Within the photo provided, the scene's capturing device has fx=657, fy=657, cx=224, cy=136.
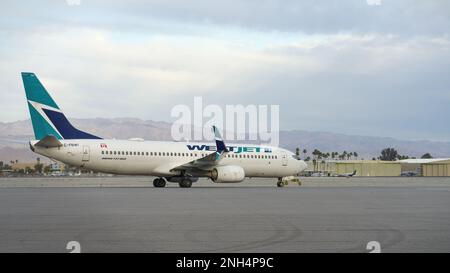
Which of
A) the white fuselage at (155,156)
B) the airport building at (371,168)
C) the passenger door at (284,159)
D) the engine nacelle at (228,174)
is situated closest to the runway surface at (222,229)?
the white fuselage at (155,156)

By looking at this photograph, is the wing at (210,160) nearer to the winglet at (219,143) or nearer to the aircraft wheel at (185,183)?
the winglet at (219,143)

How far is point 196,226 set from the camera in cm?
1454

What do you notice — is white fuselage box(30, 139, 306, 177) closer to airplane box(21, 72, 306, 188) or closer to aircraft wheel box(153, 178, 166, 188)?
airplane box(21, 72, 306, 188)

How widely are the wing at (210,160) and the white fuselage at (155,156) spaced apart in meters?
1.02

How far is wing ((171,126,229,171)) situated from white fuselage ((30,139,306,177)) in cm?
102

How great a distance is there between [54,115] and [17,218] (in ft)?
83.4

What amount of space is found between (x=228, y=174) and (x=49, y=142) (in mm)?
11713

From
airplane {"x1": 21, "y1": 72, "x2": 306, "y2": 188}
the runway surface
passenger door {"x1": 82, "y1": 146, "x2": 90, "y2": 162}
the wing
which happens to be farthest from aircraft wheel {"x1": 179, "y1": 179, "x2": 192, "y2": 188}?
the runway surface

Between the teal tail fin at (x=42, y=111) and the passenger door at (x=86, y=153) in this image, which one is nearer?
the teal tail fin at (x=42, y=111)

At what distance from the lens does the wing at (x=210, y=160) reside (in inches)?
1726

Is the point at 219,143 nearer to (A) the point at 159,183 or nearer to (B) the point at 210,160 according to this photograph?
(B) the point at 210,160
